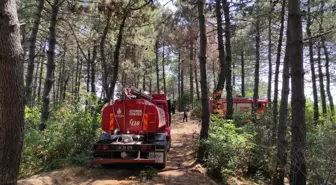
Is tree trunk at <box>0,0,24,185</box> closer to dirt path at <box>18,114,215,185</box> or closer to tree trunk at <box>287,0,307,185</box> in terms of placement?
dirt path at <box>18,114,215,185</box>

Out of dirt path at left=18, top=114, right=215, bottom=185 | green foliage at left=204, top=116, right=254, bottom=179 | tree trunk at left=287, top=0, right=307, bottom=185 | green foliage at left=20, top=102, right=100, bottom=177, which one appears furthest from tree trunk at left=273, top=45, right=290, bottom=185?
green foliage at left=20, top=102, right=100, bottom=177

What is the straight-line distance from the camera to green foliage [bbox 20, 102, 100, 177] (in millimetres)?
7246

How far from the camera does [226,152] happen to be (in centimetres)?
779

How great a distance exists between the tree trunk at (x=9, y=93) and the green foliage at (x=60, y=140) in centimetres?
335

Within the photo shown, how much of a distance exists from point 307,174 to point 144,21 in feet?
31.4

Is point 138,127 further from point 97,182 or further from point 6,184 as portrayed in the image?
point 6,184

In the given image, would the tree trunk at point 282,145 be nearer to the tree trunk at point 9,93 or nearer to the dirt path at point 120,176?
the dirt path at point 120,176

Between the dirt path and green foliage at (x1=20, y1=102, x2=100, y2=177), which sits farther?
green foliage at (x1=20, y1=102, x2=100, y2=177)

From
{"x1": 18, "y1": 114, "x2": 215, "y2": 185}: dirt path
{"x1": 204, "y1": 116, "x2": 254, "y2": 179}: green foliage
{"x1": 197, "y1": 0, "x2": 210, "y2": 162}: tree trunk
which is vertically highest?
{"x1": 197, "y1": 0, "x2": 210, "y2": 162}: tree trunk

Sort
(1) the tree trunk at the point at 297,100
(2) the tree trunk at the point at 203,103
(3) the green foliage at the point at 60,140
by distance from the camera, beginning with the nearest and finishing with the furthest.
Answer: (1) the tree trunk at the point at 297,100 < (3) the green foliage at the point at 60,140 < (2) the tree trunk at the point at 203,103

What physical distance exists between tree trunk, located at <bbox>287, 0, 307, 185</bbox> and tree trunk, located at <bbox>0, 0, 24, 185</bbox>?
4.67m

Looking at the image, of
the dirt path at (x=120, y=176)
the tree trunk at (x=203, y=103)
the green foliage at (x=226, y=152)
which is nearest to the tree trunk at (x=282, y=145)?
the green foliage at (x=226, y=152)

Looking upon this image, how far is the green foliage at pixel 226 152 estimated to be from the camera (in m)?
7.74

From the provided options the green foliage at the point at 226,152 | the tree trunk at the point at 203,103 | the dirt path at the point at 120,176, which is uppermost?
the tree trunk at the point at 203,103
